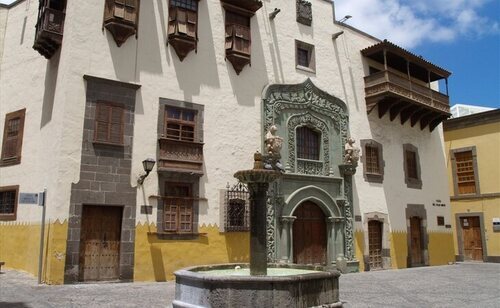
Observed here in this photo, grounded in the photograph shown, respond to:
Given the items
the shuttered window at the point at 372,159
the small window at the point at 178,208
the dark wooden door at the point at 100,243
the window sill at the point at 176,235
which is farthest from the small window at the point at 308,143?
the dark wooden door at the point at 100,243

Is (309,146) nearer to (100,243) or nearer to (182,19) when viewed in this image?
(182,19)

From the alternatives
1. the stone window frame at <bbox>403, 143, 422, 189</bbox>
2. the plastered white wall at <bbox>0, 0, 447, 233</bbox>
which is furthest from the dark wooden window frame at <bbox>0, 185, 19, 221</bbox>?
the stone window frame at <bbox>403, 143, 422, 189</bbox>

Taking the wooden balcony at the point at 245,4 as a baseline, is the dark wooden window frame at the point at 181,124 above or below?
below

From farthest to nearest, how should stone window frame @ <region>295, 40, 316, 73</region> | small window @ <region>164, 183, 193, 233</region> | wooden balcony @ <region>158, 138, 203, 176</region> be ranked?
1. stone window frame @ <region>295, 40, 316, 73</region>
2. wooden balcony @ <region>158, 138, 203, 176</region>
3. small window @ <region>164, 183, 193, 233</region>

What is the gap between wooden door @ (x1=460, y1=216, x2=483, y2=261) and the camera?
25.2 metres

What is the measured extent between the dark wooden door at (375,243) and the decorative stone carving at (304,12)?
29.7ft

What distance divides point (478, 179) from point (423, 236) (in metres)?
6.59

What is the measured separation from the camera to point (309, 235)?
1741 cm

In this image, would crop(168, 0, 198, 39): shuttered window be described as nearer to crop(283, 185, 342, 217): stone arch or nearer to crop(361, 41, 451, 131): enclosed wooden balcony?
crop(283, 185, 342, 217): stone arch

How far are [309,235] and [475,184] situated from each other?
1357 centimetres

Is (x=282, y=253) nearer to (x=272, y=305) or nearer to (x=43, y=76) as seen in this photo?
(x=272, y=305)

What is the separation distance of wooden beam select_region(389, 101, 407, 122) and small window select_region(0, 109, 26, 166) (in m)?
15.6

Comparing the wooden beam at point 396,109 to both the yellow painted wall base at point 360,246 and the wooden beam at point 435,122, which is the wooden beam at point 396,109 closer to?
the wooden beam at point 435,122

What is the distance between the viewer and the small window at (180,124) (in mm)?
14586
